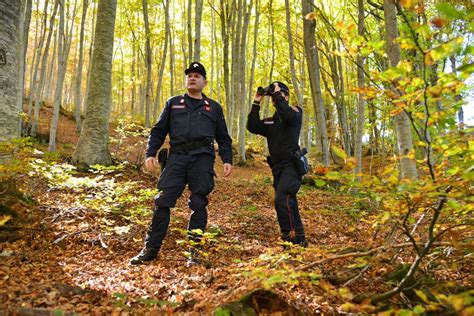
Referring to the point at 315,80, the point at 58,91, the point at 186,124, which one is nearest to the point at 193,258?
the point at 186,124

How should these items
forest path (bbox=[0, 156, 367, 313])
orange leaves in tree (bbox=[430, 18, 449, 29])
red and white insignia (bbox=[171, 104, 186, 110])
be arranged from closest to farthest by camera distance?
orange leaves in tree (bbox=[430, 18, 449, 29]), forest path (bbox=[0, 156, 367, 313]), red and white insignia (bbox=[171, 104, 186, 110])

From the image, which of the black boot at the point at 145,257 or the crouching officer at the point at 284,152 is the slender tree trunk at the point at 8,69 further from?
the crouching officer at the point at 284,152

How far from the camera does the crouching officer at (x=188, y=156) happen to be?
3354 millimetres

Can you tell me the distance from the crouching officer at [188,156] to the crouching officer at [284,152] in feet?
2.06

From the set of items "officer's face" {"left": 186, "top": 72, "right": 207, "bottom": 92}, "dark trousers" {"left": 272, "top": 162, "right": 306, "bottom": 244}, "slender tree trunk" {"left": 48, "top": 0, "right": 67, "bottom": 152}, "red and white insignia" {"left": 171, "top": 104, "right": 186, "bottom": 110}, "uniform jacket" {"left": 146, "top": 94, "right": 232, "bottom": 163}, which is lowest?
"dark trousers" {"left": 272, "top": 162, "right": 306, "bottom": 244}

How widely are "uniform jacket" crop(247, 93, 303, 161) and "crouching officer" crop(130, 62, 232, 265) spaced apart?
59cm

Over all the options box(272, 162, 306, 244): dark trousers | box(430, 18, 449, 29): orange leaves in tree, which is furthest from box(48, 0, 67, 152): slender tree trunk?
box(430, 18, 449, 29): orange leaves in tree

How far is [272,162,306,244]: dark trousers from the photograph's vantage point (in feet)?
12.2

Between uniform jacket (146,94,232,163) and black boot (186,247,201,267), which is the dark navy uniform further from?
black boot (186,247,201,267)

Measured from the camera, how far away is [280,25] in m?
17.9

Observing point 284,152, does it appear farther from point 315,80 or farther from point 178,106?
point 315,80

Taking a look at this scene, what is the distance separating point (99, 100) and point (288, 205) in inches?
200

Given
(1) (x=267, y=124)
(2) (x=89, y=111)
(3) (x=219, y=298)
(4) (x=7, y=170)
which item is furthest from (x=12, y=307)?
(2) (x=89, y=111)

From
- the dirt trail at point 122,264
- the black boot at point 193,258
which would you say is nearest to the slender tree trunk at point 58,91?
the dirt trail at point 122,264
